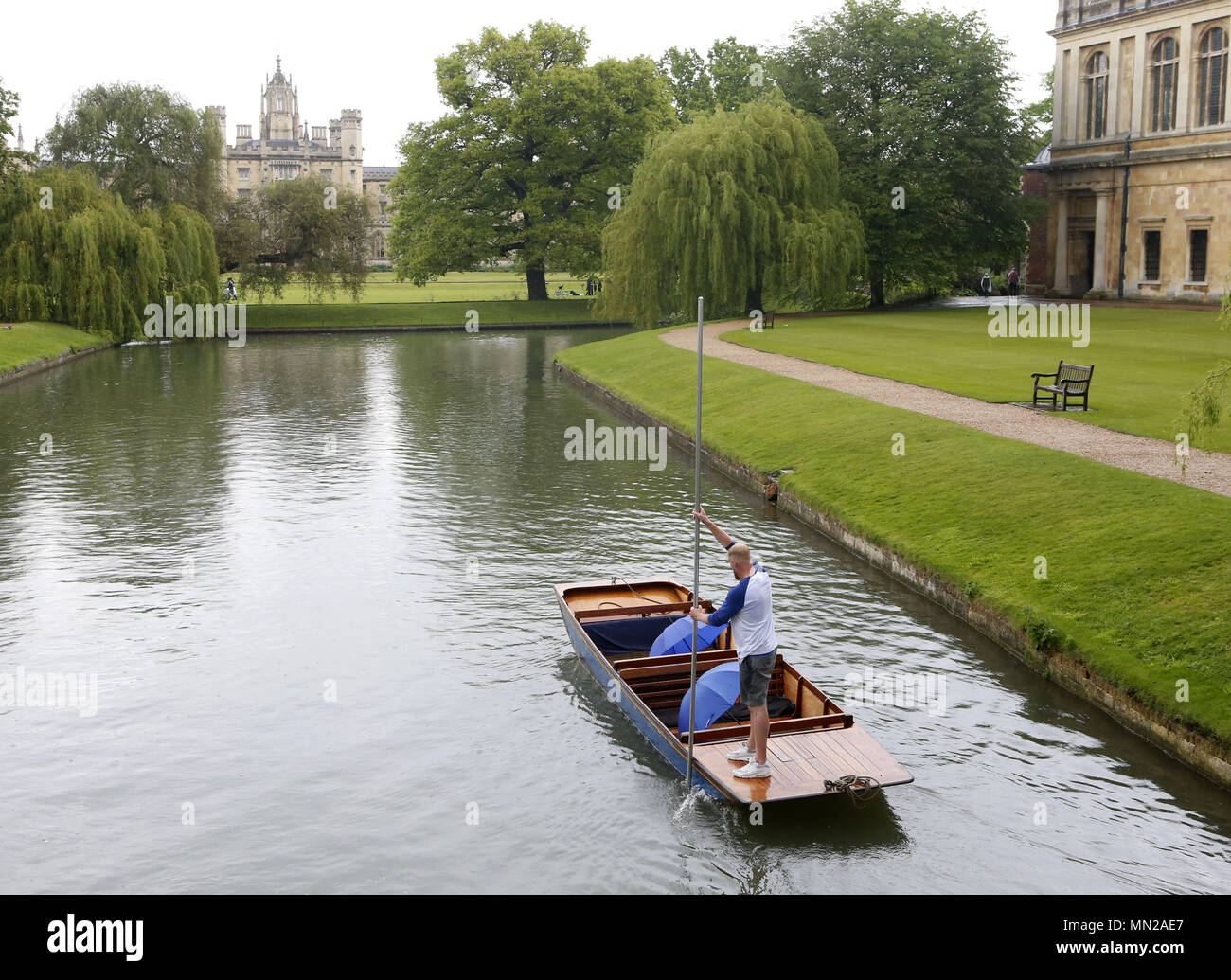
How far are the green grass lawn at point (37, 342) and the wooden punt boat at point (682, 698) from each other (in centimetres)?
3399

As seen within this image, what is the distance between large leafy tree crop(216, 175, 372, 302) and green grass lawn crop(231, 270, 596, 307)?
105 inches

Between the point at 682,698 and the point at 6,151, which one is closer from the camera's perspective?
the point at 682,698

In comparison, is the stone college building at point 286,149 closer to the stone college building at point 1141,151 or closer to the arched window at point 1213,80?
the stone college building at point 1141,151

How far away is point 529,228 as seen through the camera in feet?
249

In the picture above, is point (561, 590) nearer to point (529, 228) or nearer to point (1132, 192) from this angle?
point (1132, 192)

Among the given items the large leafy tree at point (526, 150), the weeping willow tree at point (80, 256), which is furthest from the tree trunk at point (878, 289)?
the weeping willow tree at point (80, 256)

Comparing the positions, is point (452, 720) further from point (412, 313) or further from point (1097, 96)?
point (412, 313)

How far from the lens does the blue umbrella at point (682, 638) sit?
14250 mm

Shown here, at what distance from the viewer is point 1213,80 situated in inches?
2106

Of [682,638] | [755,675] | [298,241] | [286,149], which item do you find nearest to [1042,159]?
[298,241]

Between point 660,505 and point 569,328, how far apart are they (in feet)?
163

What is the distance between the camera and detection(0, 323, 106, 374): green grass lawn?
147 ft

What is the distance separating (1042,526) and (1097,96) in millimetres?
49404
